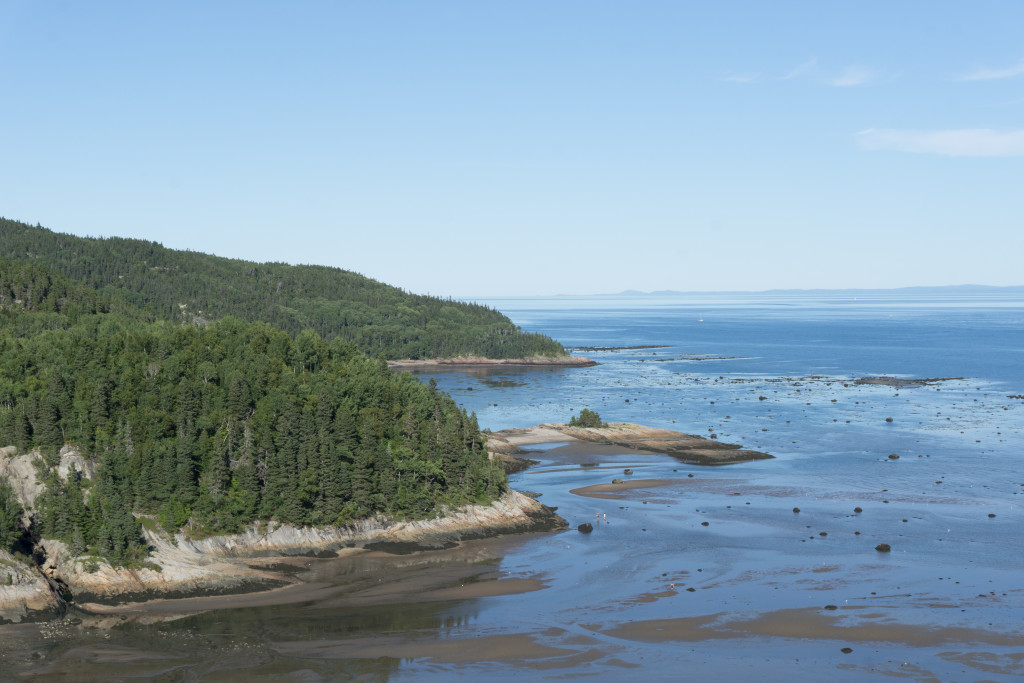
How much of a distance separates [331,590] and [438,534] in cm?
1637

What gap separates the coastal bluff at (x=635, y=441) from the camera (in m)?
137

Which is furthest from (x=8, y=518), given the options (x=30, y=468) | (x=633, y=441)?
(x=633, y=441)

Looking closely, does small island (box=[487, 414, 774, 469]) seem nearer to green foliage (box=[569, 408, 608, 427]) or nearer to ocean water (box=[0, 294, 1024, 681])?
green foliage (box=[569, 408, 608, 427])

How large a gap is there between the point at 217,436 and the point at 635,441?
7606 centimetres

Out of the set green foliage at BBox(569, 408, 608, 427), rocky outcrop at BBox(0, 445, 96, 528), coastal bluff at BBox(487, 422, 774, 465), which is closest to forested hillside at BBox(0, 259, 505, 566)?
rocky outcrop at BBox(0, 445, 96, 528)

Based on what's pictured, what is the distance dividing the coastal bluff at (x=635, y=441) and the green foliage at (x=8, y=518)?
66656mm

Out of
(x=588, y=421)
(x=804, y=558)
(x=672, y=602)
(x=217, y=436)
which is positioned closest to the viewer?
(x=672, y=602)

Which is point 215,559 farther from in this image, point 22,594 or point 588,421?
point 588,421

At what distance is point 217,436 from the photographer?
9025 cm

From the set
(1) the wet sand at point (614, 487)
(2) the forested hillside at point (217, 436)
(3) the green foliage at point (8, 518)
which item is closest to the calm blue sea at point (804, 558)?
(1) the wet sand at point (614, 487)

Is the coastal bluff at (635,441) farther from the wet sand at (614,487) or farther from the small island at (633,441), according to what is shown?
the wet sand at (614,487)

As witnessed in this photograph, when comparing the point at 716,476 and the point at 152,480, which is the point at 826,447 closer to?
the point at 716,476

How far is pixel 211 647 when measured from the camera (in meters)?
66.5

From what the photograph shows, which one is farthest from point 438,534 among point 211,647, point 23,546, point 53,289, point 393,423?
point 53,289
